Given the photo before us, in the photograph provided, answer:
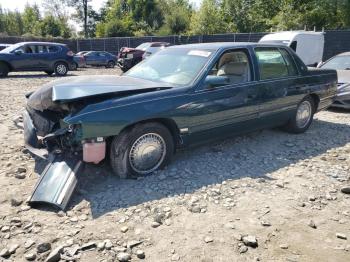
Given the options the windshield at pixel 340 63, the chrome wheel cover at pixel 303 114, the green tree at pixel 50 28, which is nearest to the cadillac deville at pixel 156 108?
the chrome wheel cover at pixel 303 114

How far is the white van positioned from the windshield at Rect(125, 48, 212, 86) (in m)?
9.80

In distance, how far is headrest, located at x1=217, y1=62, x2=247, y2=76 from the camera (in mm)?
5387

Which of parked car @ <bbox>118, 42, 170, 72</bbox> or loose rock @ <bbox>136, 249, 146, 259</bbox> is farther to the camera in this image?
parked car @ <bbox>118, 42, 170, 72</bbox>

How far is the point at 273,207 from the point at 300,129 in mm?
3024

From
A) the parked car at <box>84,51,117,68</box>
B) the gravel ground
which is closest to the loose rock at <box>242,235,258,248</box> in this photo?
the gravel ground

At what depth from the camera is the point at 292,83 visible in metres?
6.03

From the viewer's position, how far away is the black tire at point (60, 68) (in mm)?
17312

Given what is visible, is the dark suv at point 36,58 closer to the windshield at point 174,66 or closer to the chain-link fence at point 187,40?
the chain-link fence at point 187,40

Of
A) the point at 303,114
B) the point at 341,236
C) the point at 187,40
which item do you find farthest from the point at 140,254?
the point at 187,40

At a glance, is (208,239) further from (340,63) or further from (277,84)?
(340,63)

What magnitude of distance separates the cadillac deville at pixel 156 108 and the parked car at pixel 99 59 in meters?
21.4

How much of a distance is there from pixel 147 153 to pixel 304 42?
12134 mm

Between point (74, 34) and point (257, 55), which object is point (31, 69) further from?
point (74, 34)

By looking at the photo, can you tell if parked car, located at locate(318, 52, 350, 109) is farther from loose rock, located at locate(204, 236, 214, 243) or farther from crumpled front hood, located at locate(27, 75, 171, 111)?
loose rock, located at locate(204, 236, 214, 243)
